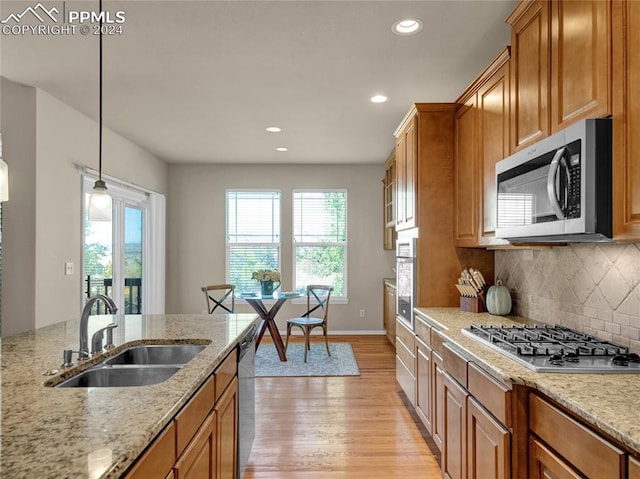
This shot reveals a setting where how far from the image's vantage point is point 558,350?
174cm

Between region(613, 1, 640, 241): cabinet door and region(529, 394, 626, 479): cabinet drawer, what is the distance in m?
0.62

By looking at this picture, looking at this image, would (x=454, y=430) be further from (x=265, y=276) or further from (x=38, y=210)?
(x=38, y=210)

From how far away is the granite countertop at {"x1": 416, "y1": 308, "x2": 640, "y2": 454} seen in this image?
3.54ft

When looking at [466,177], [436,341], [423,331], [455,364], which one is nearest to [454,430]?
[455,364]

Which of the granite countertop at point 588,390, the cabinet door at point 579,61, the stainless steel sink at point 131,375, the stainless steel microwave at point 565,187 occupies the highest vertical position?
the cabinet door at point 579,61

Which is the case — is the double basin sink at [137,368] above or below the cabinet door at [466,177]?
below

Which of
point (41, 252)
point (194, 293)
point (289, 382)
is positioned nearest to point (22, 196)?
point (41, 252)

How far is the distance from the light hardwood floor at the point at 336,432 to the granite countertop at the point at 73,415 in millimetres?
1156

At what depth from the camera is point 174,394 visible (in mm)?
1284

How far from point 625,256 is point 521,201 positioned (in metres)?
0.48

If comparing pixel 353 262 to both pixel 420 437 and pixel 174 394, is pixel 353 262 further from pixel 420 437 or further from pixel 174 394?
pixel 174 394

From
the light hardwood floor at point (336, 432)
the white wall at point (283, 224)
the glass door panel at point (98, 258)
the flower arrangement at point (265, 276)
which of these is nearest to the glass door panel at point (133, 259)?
the glass door panel at point (98, 258)

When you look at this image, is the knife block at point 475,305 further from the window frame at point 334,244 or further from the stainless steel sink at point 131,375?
the window frame at point 334,244

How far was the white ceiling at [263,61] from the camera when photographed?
2295mm
